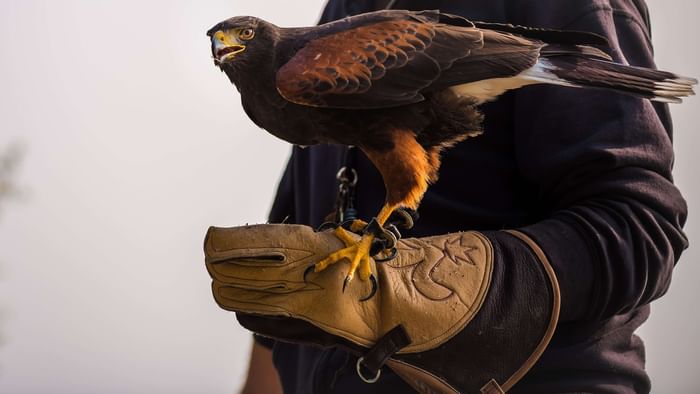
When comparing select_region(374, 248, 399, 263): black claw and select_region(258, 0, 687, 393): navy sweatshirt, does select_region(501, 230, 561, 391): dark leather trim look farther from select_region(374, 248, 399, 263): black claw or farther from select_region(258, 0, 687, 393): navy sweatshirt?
select_region(374, 248, 399, 263): black claw

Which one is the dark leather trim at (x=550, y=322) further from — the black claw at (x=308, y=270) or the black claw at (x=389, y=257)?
the black claw at (x=308, y=270)

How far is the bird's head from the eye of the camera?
0.94m

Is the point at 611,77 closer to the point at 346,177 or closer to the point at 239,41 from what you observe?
the point at 239,41

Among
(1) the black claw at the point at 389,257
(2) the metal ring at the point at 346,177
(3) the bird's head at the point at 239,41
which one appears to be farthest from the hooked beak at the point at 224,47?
(2) the metal ring at the point at 346,177

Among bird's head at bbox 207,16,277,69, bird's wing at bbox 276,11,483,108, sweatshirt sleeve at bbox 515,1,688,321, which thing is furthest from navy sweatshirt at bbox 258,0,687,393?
bird's head at bbox 207,16,277,69

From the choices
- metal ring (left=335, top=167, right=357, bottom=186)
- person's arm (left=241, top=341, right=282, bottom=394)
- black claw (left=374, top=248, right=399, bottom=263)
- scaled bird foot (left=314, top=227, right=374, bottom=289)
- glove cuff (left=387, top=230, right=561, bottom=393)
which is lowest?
person's arm (left=241, top=341, right=282, bottom=394)

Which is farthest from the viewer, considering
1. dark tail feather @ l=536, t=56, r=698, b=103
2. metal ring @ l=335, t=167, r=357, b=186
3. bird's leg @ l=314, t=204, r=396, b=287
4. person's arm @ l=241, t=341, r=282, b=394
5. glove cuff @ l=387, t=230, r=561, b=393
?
person's arm @ l=241, t=341, r=282, b=394

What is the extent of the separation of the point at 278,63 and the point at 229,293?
1.19ft

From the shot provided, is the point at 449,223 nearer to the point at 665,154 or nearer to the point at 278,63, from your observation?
the point at 665,154

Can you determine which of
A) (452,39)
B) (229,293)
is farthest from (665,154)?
(229,293)

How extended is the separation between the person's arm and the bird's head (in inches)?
53.4

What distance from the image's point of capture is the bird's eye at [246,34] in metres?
0.96

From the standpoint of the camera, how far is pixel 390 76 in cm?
98

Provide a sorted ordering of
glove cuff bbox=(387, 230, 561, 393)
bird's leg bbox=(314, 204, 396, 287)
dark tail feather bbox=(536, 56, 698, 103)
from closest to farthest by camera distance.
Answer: dark tail feather bbox=(536, 56, 698, 103), bird's leg bbox=(314, 204, 396, 287), glove cuff bbox=(387, 230, 561, 393)
